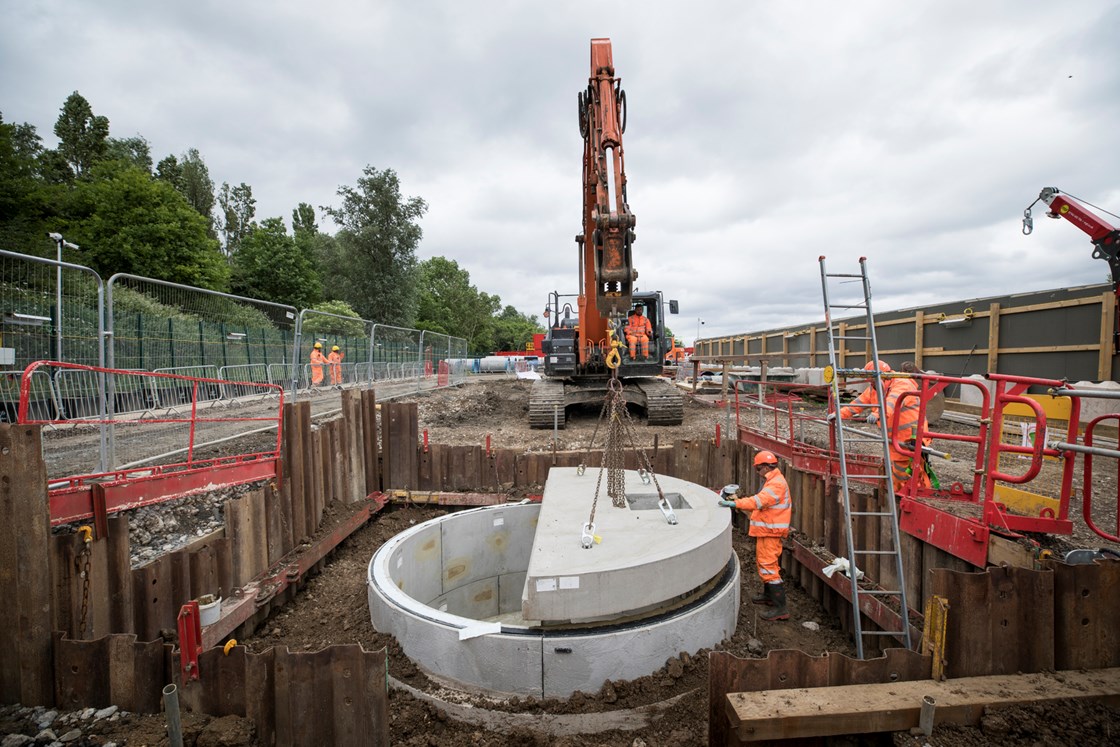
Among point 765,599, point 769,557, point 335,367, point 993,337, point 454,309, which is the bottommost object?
point 765,599

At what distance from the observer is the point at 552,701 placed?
3.56 meters

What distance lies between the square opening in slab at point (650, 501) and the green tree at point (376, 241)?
3401 centimetres

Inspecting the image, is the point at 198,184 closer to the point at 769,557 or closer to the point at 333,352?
the point at 333,352

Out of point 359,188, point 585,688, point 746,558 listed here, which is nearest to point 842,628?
point 746,558

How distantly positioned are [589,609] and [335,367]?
12236mm

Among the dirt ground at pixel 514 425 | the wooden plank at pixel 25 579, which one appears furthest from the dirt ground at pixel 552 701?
the dirt ground at pixel 514 425

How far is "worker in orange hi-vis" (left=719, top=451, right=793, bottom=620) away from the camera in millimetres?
4957

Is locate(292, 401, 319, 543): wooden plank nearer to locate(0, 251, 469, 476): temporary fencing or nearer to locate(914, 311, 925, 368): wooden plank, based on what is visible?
locate(0, 251, 469, 476): temporary fencing

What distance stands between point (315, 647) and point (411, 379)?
13409 millimetres

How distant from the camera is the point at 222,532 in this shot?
15.6 ft

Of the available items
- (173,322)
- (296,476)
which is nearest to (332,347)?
(173,322)

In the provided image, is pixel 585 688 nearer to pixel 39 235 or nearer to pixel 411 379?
pixel 411 379

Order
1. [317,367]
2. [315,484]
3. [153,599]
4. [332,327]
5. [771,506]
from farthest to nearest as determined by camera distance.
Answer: [332,327], [317,367], [315,484], [771,506], [153,599]

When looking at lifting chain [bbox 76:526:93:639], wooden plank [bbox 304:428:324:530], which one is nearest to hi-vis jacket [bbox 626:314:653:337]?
wooden plank [bbox 304:428:324:530]
